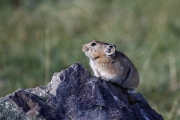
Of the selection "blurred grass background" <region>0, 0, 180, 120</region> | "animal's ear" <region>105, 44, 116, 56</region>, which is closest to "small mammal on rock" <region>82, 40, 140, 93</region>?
"animal's ear" <region>105, 44, 116, 56</region>

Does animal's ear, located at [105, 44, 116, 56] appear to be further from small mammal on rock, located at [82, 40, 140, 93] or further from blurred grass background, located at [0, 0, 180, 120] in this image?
blurred grass background, located at [0, 0, 180, 120]

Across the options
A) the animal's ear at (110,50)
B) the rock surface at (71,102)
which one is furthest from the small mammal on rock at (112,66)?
the rock surface at (71,102)

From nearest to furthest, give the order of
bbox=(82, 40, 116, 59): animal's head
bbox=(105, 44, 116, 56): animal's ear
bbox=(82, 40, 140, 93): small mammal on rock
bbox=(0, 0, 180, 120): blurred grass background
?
bbox=(82, 40, 140, 93): small mammal on rock < bbox=(105, 44, 116, 56): animal's ear < bbox=(82, 40, 116, 59): animal's head < bbox=(0, 0, 180, 120): blurred grass background

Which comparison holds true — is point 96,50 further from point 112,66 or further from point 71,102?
point 71,102

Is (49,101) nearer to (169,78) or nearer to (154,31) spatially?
(169,78)

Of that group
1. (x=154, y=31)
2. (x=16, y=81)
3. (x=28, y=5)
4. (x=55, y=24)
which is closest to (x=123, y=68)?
(x=16, y=81)

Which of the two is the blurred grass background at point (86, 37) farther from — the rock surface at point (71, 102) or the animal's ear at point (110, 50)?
the rock surface at point (71, 102)

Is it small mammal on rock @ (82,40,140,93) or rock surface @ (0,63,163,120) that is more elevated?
small mammal on rock @ (82,40,140,93)
